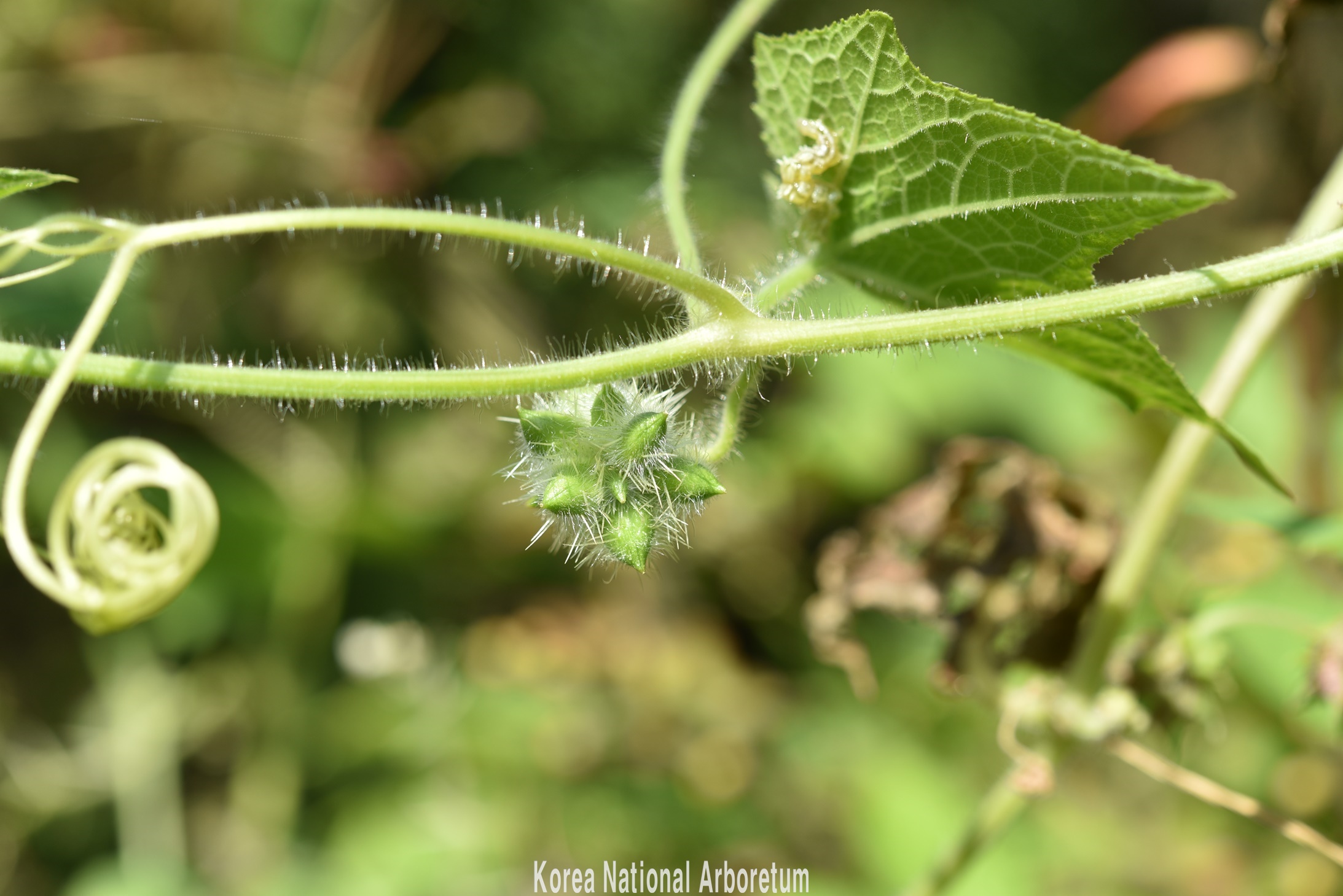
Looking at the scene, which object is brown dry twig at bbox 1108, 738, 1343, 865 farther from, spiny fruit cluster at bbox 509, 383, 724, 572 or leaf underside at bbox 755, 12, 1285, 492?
spiny fruit cluster at bbox 509, 383, 724, 572

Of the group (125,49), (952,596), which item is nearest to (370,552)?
(125,49)

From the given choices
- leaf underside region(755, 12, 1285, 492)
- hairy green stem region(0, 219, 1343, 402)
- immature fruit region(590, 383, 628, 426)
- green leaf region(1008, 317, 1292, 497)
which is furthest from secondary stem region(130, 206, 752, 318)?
green leaf region(1008, 317, 1292, 497)

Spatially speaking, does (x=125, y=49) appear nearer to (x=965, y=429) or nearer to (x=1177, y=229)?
(x=965, y=429)

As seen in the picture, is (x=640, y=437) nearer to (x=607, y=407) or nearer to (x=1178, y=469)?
(x=607, y=407)

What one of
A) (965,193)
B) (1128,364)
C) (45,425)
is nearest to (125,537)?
(45,425)

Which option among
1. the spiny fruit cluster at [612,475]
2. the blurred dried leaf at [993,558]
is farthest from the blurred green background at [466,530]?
the spiny fruit cluster at [612,475]

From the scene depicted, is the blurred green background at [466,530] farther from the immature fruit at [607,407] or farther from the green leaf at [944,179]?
the immature fruit at [607,407]
